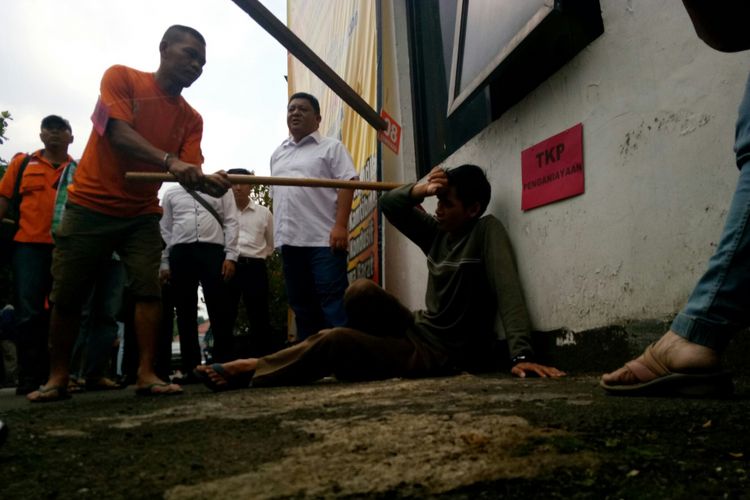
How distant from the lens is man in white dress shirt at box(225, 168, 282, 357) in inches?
192

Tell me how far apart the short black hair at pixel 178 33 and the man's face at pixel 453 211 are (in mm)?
1319

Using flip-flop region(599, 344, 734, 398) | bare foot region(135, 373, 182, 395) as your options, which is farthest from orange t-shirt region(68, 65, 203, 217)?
flip-flop region(599, 344, 734, 398)

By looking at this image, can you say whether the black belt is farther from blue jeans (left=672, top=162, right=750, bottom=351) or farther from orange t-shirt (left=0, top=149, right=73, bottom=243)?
blue jeans (left=672, top=162, right=750, bottom=351)

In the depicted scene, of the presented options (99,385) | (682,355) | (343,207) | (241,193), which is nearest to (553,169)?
(682,355)

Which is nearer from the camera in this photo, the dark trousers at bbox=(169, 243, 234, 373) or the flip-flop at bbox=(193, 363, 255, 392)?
the flip-flop at bbox=(193, 363, 255, 392)

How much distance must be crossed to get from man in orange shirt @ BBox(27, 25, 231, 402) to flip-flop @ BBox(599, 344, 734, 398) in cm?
188

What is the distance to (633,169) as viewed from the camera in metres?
2.06

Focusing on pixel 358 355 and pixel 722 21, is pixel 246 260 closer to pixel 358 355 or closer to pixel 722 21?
pixel 358 355

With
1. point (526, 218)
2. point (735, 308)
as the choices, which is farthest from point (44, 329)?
point (735, 308)

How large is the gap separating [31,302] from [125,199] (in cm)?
132

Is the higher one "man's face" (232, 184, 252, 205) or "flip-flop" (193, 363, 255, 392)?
"man's face" (232, 184, 252, 205)

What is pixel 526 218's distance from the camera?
8.82ft

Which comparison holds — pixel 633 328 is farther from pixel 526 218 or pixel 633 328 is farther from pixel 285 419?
pixel 285 419

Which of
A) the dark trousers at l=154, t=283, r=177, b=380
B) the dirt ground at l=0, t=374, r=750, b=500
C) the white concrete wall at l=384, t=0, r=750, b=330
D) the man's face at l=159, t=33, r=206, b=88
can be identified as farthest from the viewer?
the dark trousers at l=154, t=283, r=177, b=380
